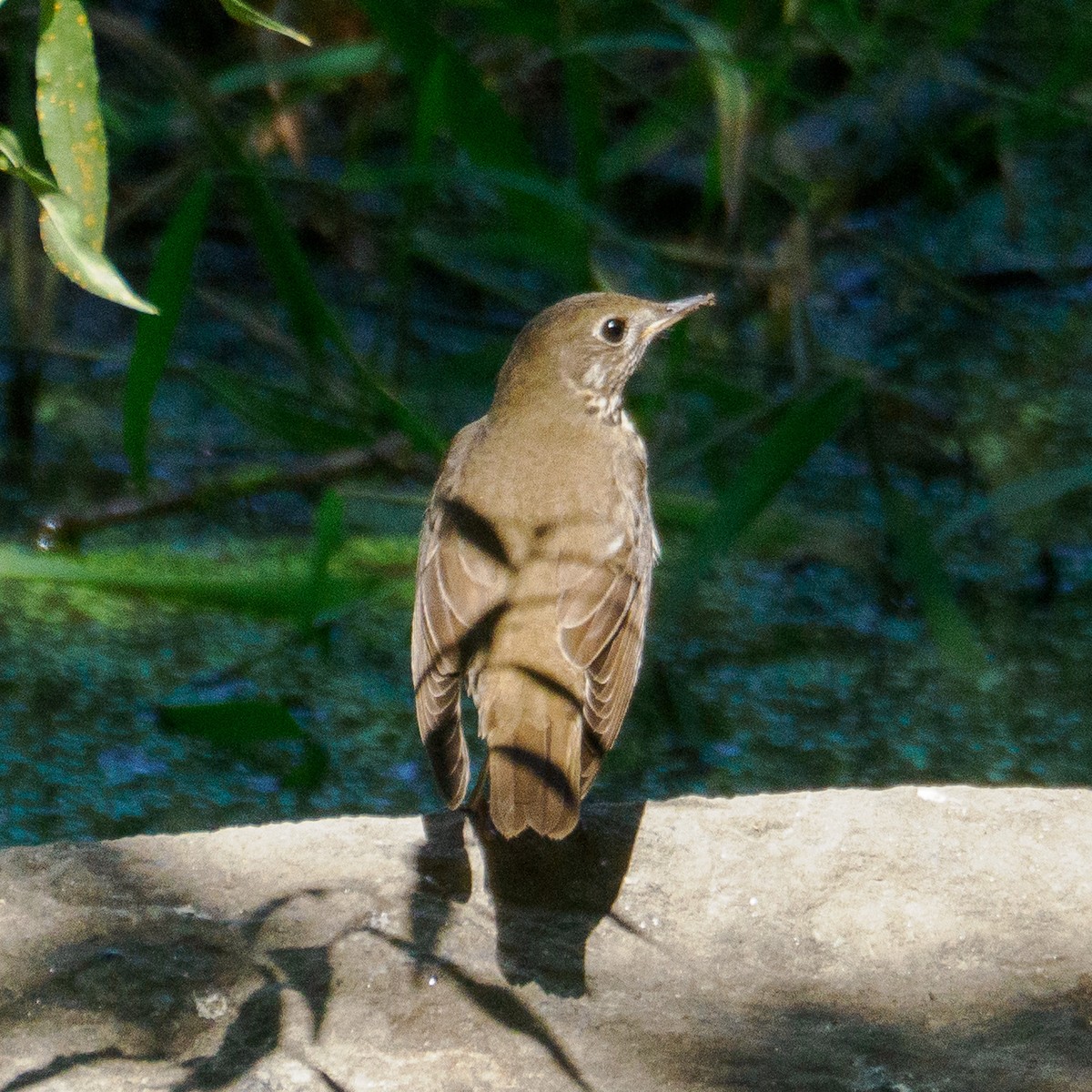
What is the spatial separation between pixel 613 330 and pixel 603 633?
99cm

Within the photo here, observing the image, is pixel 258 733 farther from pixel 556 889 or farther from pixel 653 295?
pixel 653 295

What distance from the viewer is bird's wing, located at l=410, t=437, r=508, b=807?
3.16m

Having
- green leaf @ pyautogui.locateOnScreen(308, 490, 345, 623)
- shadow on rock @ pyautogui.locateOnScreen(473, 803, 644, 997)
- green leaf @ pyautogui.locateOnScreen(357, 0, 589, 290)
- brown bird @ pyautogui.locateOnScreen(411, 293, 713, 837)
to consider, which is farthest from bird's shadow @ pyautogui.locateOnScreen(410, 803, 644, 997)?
green leaf @ pyautogui.locateOnScreen(357, 0, 589, 290)

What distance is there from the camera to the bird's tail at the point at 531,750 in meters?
2.93

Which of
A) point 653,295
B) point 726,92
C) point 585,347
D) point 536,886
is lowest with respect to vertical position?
point 536,886

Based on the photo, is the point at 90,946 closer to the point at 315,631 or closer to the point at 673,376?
the point at 315,631

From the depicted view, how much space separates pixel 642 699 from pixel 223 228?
2.81m

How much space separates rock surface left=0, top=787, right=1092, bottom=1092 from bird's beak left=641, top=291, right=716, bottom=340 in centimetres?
118

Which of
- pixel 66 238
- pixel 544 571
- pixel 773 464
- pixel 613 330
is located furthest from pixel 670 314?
pixel 66 238

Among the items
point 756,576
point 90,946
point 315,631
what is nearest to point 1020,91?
point 756,576

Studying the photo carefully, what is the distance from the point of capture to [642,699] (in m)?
4.76

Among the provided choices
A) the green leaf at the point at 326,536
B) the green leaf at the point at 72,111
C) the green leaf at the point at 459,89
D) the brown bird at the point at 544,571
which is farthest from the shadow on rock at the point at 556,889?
the green leaf at the point at 459,89

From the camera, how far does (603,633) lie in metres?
3.39

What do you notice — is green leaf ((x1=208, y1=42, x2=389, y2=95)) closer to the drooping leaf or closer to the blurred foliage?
the blurred foliage
